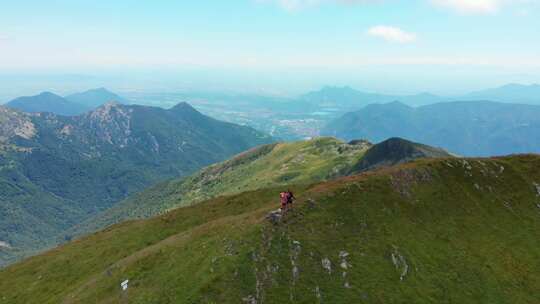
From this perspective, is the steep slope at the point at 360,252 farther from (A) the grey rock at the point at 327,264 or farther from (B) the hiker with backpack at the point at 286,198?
(B) the hiker with backpack at the point at 286,198

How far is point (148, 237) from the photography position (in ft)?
264

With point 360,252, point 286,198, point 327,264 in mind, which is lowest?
point 327,264

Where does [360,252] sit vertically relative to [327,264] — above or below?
above

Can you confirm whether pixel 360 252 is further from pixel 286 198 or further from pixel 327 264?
pixel 286 198

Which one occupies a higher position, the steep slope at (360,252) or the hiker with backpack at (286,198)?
the hiker with backpack at (286,198)

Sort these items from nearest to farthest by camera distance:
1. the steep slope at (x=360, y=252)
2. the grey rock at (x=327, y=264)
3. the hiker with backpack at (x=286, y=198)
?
the steep slope at (x=360, y=252), the grey rock at (x=327, y=264), the hiker with backpack at (x=286, y=198)

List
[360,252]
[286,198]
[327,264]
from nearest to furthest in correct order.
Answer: [327,264], [360,252], [286,198]

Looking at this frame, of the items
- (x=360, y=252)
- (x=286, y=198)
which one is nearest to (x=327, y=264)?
(x=360, y=252)

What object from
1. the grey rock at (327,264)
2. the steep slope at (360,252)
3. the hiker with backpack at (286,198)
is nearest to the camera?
the steep slope at (360,252)

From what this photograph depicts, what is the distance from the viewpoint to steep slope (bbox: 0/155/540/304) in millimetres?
46281

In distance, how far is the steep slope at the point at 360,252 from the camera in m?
46.3

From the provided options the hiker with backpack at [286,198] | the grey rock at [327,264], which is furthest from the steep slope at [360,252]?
the hiker with backpack at [286,198]

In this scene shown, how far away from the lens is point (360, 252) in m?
51.7

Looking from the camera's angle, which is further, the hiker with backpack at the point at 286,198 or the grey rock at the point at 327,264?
the hiker with backpack at the point at 286,198
